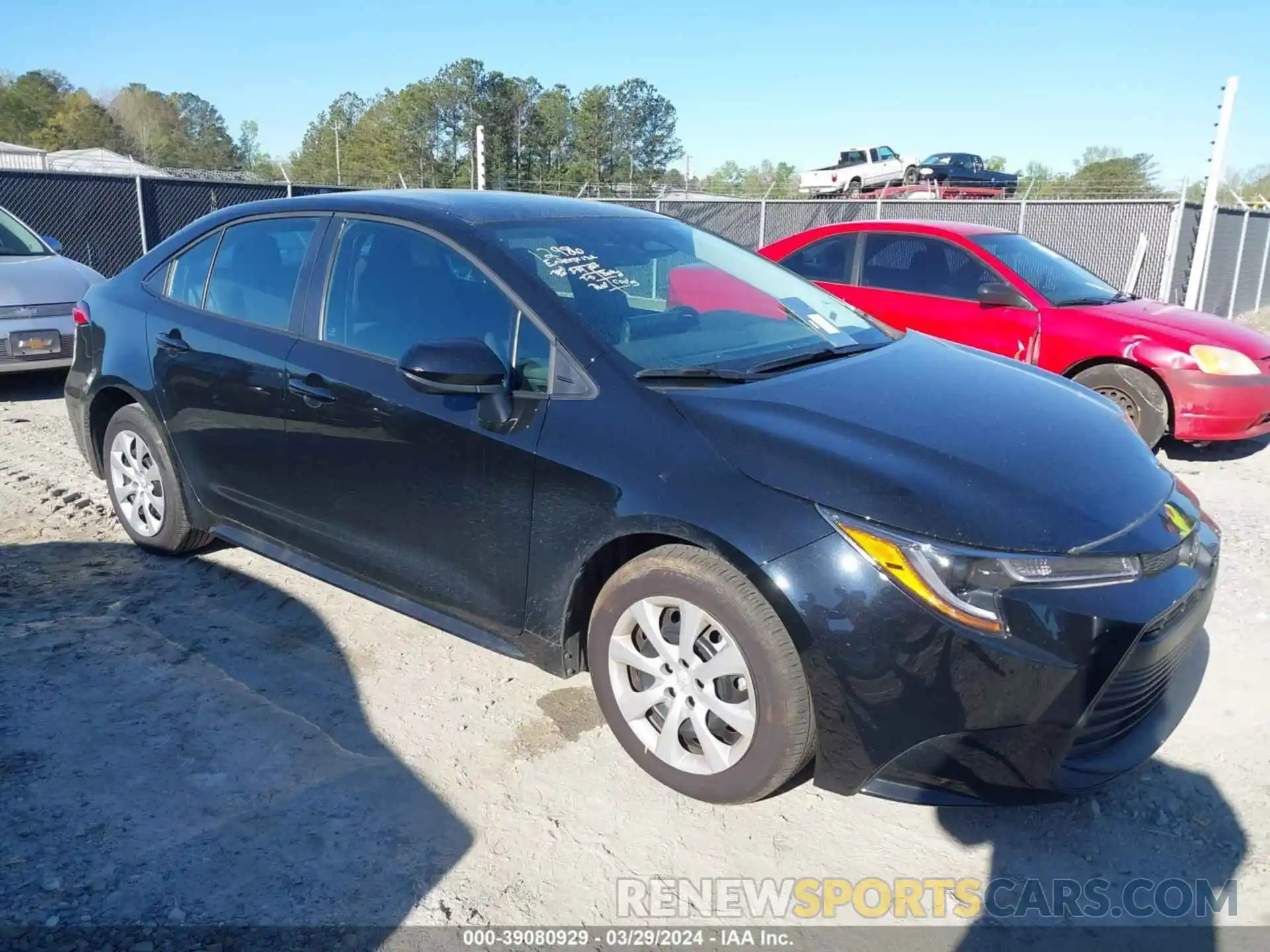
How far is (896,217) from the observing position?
55.1 feet

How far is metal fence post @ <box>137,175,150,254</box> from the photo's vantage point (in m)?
14.3

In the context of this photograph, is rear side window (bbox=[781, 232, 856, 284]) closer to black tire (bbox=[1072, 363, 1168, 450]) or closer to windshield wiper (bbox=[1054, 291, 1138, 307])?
windshield wiper (bbox=[1054, 291, 1138, 307])

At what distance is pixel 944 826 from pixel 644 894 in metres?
0.90

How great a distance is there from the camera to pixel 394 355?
11.0 ft

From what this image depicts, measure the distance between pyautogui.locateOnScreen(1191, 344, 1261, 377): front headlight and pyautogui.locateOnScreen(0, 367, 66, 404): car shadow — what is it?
835 centimetres

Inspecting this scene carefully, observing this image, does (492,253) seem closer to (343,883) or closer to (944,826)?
(343,883)

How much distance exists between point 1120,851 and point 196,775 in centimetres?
266

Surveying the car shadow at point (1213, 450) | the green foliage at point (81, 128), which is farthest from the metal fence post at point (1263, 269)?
the green foliage at point (81, 128)

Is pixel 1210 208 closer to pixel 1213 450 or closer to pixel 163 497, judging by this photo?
pixel 1213 450

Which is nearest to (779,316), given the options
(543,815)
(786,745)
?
(786,745)

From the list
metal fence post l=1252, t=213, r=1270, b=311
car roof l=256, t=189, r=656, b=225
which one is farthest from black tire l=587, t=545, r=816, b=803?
metal fence post l=1252, t=213, r=1270, b=311

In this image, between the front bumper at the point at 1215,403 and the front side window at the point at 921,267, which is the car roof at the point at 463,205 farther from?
the front bumper at the point at 1215,403

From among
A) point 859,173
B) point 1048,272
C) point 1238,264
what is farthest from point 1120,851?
point 859,173

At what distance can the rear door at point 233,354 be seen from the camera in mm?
→ 3709
